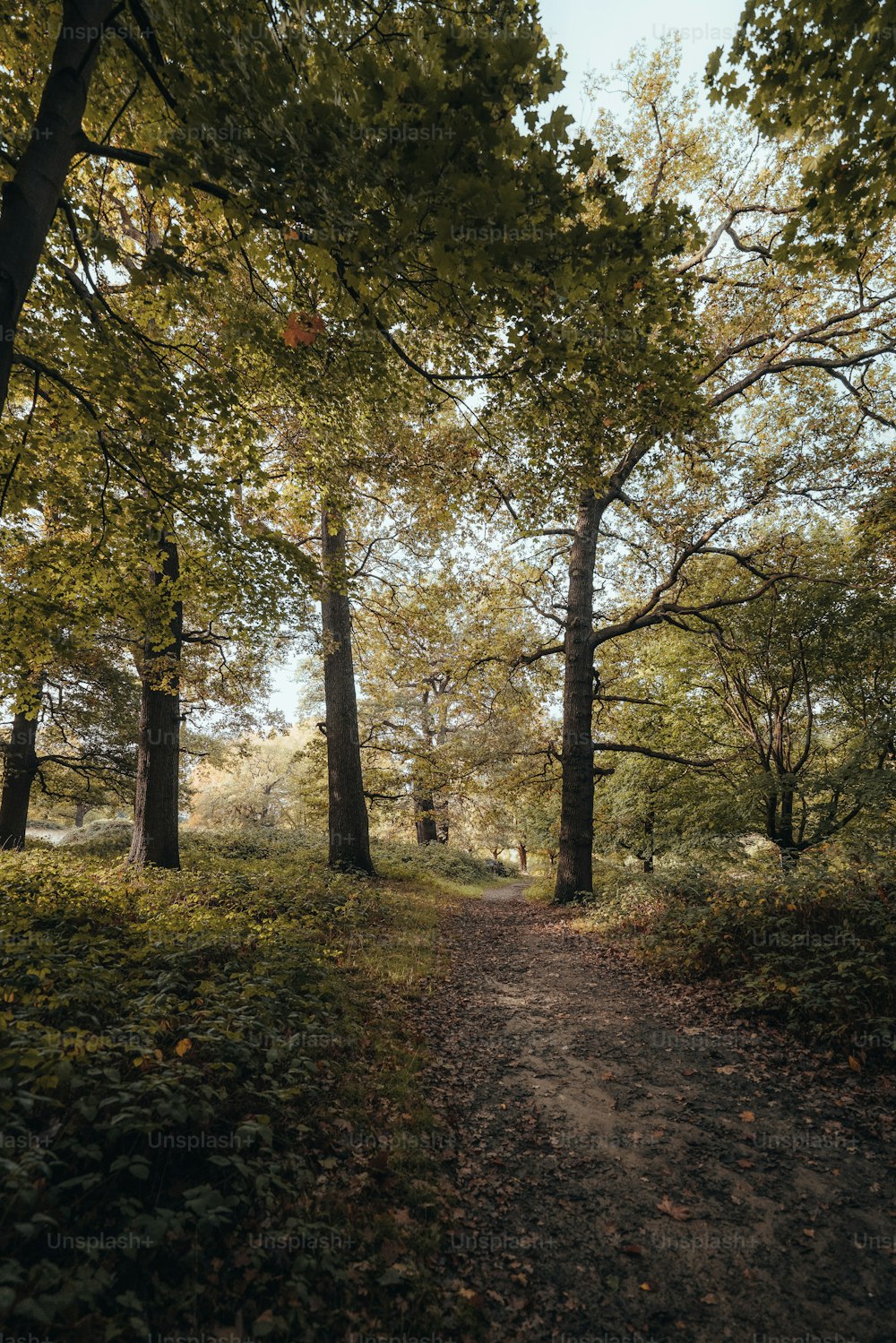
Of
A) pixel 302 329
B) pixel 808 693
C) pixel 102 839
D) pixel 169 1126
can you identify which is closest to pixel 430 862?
pixel 102 839

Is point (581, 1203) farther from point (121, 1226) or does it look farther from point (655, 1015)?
point (655, 1015)

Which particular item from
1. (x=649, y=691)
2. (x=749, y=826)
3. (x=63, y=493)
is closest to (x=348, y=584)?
(x=63, y=493)

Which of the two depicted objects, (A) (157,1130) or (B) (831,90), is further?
(B) (831,90)

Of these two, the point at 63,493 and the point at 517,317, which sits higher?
the point at 517,317

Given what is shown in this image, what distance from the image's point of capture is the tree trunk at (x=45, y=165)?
12.0 ft

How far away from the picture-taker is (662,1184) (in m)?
3.73

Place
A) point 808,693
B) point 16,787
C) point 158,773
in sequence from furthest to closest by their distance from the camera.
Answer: point 16,787 < point 158,773 < point 808,693

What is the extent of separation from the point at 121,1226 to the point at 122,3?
774 centimetres

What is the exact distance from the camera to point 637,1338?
2713mm

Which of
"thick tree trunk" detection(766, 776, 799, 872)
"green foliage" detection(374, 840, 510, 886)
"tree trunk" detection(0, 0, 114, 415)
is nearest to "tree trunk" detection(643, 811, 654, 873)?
"thick tree trunk" detection(766, 776, 799, 872)

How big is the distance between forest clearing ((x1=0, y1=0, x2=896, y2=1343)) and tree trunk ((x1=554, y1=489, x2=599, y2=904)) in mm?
1105

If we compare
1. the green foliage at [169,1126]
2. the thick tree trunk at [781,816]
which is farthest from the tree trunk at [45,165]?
the thick tree trunk at [781,816]

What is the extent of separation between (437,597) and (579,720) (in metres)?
4.56

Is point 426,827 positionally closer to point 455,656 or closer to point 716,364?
point 455,656
